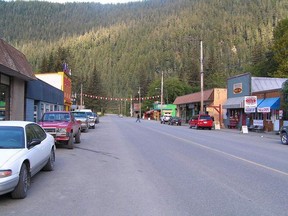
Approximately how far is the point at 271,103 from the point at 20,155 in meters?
32.8

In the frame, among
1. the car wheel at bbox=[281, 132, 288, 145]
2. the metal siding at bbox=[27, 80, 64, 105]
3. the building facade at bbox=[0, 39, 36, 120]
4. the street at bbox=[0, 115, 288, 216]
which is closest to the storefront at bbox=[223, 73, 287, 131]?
the car wheel at bbox=[281, 132, 288, 145]

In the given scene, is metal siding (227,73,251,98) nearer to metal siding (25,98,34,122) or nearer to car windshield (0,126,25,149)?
metal siding (25,98,34,122)

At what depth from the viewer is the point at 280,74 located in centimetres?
5444

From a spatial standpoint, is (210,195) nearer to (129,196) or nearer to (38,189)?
(129,196)

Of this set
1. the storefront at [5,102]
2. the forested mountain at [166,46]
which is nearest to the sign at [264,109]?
the storefront at [5,102]

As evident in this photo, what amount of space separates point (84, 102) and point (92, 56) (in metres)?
77.8

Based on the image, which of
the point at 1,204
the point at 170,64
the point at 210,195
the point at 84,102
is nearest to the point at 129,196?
the point at 210,195

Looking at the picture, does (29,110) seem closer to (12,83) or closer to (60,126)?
(12,83)

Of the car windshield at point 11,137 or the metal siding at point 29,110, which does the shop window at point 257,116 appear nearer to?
the metal siding at point 29,110

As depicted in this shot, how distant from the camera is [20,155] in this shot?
308 inches

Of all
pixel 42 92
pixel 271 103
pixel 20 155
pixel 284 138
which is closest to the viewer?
pixel 20 155

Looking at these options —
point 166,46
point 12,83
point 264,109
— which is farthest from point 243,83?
point 166,46

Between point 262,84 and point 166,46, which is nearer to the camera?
point 262,84

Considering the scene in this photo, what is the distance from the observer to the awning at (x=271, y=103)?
120 ft
